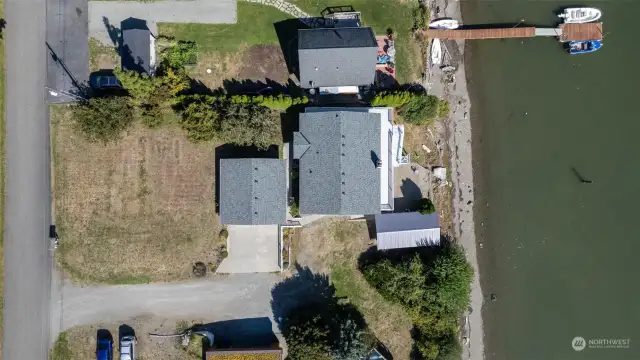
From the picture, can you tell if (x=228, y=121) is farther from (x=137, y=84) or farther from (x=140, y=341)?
(x=140, y=341)

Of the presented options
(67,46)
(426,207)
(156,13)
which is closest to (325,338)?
(426,207)

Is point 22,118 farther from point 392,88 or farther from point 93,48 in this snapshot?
point 392,88

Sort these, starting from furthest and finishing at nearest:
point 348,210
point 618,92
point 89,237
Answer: point 618,92, point 89,237, point 348,210

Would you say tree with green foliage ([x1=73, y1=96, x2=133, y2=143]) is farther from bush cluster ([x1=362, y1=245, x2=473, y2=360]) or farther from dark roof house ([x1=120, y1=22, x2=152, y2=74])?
bush cluster ([x1=362, y1=245, x2=473, y2=360])

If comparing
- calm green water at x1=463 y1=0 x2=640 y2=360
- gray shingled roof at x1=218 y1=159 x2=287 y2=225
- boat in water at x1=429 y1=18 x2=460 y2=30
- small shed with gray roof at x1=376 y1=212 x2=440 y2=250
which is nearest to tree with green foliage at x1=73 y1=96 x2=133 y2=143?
gray shingled roof at x1=218 y1=159 x2=287 y2=225

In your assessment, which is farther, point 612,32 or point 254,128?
point 612,32

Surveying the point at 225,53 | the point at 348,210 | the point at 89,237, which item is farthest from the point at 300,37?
the point at 89,237

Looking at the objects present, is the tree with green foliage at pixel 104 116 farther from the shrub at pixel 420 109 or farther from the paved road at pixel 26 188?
the shrub at pixel 420 109

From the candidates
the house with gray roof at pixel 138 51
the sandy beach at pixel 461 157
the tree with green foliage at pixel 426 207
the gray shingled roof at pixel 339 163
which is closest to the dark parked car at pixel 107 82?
the house with gray roof at pixel 138 51
